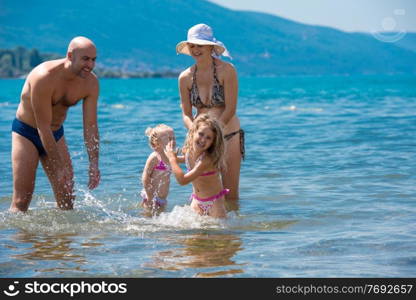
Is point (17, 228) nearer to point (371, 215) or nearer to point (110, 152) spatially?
point (371, 215)

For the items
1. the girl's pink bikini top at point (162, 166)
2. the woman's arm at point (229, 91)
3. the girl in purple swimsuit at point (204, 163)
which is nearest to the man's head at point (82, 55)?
the girl in purple swimsuit at point (204, 163)

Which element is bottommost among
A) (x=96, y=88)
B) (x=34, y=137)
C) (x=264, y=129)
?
(x=264, y=129)

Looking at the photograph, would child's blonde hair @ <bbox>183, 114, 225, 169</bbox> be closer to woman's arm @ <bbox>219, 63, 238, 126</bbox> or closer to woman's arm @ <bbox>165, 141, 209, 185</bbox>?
woman's arm @ <bbox>165, 141, 209, 185</bbox>

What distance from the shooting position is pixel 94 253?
655 cm

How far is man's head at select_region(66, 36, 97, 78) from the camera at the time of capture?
7.01 meters

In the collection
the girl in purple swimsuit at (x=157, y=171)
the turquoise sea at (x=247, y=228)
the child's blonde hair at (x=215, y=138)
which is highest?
the child's blonde hair at (x=215, y=138)

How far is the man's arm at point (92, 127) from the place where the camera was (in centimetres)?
750

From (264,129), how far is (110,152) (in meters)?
6.92

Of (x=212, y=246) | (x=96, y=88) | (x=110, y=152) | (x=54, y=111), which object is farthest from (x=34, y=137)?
(x=110, y=152)

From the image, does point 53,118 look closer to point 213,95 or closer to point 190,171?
point 190,171

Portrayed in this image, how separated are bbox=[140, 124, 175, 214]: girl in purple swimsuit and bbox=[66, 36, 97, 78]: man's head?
1.38 metres

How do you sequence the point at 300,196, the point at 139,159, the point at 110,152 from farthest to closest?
the point at 110,152 < the point at 139,159 < the point at 300,196

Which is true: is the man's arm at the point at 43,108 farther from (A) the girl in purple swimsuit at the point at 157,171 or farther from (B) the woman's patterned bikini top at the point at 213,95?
(B) the woman's patterned bikini top at the point at 213,95

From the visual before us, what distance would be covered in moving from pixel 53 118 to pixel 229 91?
6.10 feet
